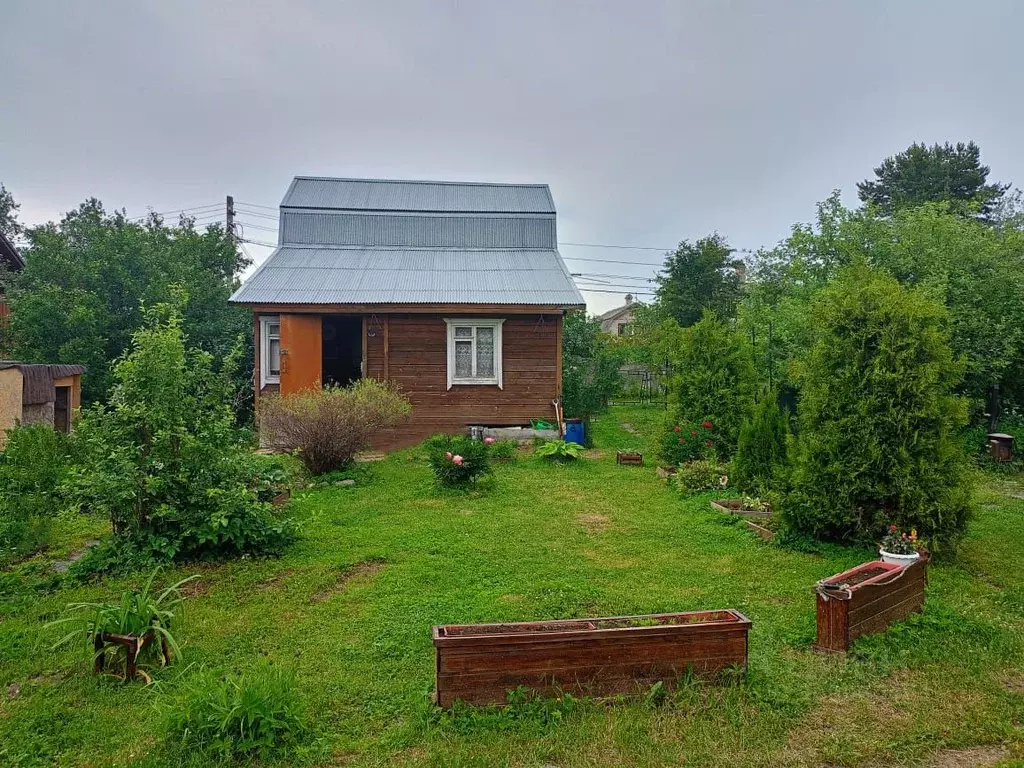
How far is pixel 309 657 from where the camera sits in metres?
4.03

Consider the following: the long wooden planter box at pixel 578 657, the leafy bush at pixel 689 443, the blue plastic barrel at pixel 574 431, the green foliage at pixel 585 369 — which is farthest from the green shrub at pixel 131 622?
the green foliage at pixel 585 369

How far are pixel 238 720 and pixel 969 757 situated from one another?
3476mm

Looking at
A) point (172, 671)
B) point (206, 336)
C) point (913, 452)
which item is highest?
point (206, 336)

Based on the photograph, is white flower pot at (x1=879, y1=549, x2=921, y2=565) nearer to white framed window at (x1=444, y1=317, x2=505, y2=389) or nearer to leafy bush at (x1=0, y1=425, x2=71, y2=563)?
leafy bush at (x1=0, y1=425, x2=71, y2=563)

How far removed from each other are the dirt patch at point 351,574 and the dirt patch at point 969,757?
13.2ft

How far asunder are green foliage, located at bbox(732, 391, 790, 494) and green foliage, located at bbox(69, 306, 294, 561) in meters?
6.02

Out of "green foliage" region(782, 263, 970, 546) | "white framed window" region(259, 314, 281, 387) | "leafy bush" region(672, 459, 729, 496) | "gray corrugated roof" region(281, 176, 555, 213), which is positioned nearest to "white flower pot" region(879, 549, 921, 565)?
"green foliage" region(782, 263, 970, 546)

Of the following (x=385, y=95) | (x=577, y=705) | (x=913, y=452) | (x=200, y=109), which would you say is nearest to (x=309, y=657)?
(x=577, y=705)

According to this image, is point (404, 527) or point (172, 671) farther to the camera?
point (404, 527)

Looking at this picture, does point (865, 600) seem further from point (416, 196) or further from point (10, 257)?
point (10, 257)

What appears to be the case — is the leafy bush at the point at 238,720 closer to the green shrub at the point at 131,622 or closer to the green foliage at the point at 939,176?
the green shrub at the point at 131,622

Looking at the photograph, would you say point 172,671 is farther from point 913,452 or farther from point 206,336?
point 206,336

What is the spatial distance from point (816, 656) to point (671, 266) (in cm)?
2508

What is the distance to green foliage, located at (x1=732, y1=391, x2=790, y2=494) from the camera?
8.64 meters
